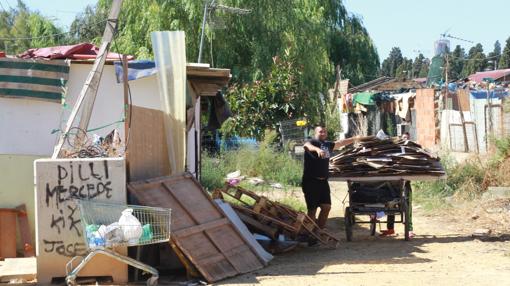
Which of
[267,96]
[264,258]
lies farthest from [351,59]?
[264,258]

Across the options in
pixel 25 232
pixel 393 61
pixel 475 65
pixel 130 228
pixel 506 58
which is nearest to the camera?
pixel 130 228

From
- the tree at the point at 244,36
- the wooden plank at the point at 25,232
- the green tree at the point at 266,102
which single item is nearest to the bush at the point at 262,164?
the green tree at the point at 266,102

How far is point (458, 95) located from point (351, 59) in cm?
1357

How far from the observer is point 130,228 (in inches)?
289

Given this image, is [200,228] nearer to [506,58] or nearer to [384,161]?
[384,161]

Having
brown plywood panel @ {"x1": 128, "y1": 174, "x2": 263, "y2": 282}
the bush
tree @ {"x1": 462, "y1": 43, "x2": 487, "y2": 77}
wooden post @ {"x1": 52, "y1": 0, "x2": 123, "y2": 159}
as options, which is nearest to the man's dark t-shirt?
brown plywood panel @ {"x1": 128, "y1": 174, "x2": 263, "y2": 282}

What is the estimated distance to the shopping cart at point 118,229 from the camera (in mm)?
7320

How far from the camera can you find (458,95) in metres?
27.0

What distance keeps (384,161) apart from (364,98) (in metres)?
22.6

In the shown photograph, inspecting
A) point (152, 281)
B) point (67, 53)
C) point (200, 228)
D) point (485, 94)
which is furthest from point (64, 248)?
point (485, 94)

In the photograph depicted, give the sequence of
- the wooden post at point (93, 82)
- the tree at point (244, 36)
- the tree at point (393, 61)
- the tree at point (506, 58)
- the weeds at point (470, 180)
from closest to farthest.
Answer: the wooden post at point (93, 82), the weeds at point (470, 180), the tree at point (244, 36), the tree at point (506, 58), the tree at point (393, 61)

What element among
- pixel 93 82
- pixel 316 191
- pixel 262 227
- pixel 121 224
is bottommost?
pixel 262 227

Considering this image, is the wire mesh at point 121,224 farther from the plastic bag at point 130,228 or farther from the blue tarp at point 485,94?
the blue tarp at point 485,94

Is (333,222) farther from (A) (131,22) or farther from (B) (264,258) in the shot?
(A) (131,22)
